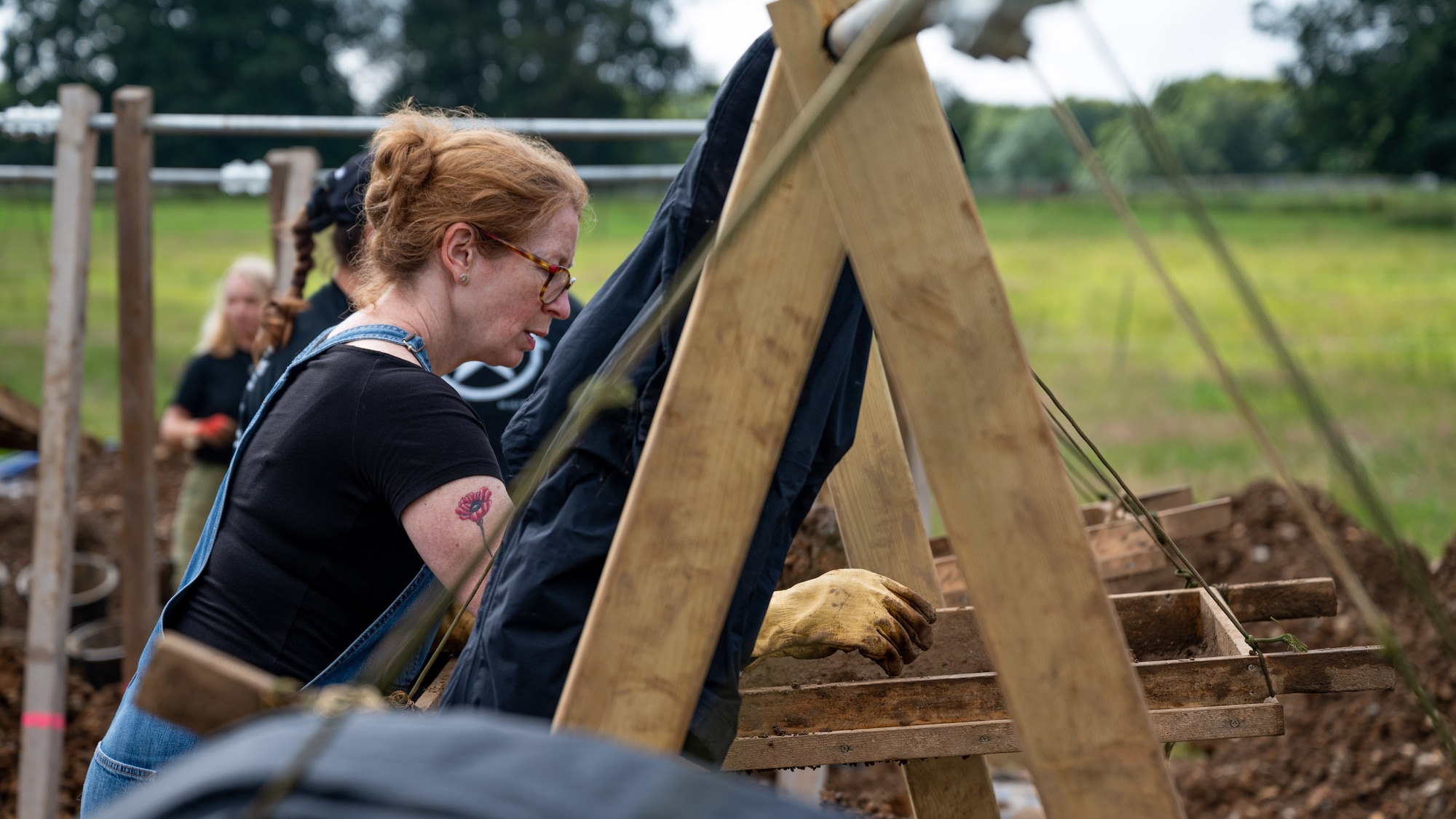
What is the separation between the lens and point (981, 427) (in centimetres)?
110

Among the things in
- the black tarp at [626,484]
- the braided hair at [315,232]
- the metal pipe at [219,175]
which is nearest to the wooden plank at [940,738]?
the black tarp at [626,484]

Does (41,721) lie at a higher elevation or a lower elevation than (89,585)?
lower

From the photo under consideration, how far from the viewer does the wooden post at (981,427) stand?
3.58 ft

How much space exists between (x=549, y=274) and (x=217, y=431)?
4.19m

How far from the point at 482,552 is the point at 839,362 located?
0.47 m

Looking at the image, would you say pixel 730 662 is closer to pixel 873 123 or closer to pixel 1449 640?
pixel 873 123

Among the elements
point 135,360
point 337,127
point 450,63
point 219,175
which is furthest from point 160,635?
point 450,63

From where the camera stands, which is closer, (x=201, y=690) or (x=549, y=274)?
(x=201, y=690)

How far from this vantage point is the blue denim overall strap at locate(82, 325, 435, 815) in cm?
167

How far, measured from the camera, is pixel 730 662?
132 centimetres

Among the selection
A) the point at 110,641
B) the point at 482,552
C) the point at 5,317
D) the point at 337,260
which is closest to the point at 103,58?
the point at 5,317

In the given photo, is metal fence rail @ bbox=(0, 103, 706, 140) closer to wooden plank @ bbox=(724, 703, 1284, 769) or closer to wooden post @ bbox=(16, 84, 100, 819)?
wooden post @ bbox=(16, 84, 100, 819)

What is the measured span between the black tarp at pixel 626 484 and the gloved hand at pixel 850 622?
0.13 metres

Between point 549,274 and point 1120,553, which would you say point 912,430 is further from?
point 1120,553
